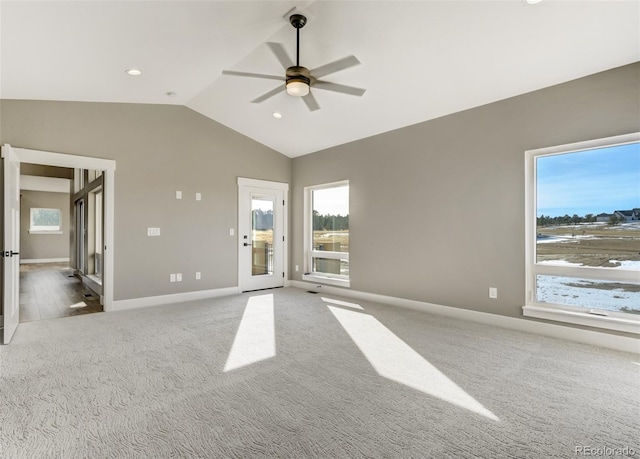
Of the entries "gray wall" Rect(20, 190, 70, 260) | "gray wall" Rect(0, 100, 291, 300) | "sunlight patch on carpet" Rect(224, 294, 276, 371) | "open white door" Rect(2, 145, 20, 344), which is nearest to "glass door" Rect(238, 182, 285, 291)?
"gray wall" Rect(0, 100, 291, 300)

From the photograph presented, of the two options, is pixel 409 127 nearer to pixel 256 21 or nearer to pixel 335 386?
pixel 256 21

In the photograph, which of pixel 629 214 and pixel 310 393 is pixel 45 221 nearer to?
pixel 310 393

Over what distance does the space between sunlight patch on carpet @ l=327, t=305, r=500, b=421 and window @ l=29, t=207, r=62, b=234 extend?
12574 millimetres

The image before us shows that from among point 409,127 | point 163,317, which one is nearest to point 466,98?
point 409,127

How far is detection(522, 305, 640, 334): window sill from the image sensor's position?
3072 mm

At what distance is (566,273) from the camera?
3.45 m

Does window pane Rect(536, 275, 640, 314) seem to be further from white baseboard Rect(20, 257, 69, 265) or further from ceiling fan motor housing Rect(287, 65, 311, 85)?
white baseboard Rect(20, 257, 69, 265)

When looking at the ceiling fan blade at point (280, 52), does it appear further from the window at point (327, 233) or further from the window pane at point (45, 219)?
the window pane at point (45, 219)

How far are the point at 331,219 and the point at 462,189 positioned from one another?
8.42 feet

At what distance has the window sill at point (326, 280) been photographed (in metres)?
5.75

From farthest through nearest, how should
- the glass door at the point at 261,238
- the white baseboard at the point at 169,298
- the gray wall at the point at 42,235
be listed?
the gray wall at the point at 42,235
the glass door at the point at 261,238
the white baseboard at the point at 169,298

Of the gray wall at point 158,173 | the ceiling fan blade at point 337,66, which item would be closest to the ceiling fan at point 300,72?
the ceiling fan blade at point 337,66

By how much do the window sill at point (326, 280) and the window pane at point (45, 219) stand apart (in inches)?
425

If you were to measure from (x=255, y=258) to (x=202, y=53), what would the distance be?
3712 millimetres
